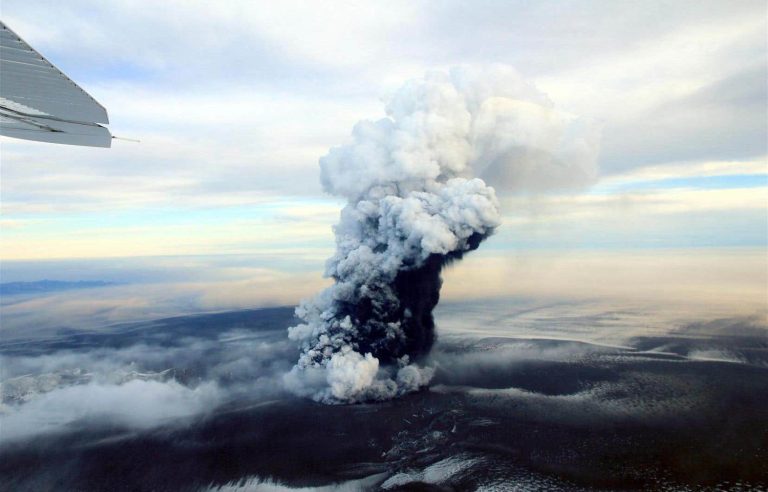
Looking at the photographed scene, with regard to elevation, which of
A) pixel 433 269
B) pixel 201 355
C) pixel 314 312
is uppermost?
pixel 433 269

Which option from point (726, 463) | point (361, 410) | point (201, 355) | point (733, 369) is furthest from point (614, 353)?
point (201, 355)

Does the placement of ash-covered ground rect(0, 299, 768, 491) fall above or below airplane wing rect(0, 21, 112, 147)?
below

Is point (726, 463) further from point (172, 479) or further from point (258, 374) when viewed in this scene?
point (258, 374)

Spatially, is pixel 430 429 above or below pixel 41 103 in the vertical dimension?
below

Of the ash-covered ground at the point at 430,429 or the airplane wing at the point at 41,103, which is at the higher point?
the airplane wing at the point at 41,103

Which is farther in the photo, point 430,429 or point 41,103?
point 430,429
